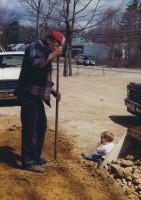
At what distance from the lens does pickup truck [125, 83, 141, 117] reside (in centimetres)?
705

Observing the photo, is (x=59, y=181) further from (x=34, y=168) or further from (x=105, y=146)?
(x=105, y=146)

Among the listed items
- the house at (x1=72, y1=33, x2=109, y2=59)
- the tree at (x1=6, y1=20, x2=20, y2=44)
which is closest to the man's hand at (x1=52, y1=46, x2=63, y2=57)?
the tree at (x1=6, y1=20, x2=20, y2=44)

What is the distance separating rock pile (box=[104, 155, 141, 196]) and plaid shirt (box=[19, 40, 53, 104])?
151cm

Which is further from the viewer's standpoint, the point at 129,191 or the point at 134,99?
the point at 134,99

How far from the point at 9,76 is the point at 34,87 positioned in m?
5.35

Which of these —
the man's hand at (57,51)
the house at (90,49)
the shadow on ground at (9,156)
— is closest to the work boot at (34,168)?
the shadow on ground at (9,156)

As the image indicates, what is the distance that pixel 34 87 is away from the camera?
3.84 m

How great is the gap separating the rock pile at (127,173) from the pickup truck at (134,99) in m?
2.69

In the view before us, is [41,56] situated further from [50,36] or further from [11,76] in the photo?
[11,76]

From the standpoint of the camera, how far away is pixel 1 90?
8688 mm

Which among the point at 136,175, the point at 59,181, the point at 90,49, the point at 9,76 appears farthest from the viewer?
the point at 90,49

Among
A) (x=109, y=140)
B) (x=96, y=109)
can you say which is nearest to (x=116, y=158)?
(x=109, y=140)

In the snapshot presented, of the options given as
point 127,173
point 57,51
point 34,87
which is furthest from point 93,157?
point 57,51

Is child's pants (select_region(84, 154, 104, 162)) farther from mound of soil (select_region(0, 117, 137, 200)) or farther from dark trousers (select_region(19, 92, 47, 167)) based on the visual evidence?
dark trousers (select_region(19, 92, 47, 167))
